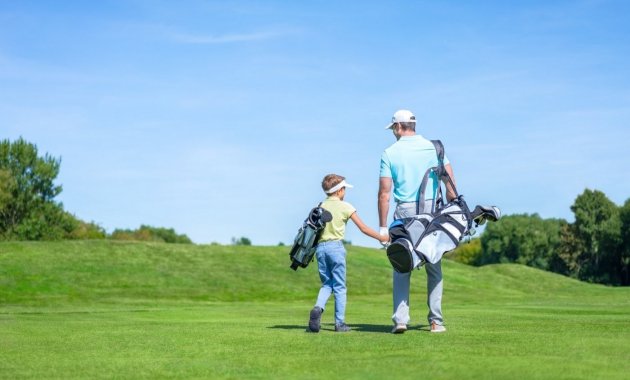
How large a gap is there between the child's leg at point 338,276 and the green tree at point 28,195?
3228 inches

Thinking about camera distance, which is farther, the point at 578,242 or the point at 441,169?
the point at 578,242

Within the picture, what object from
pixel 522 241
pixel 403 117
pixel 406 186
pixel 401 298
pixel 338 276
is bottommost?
pixel 401 298

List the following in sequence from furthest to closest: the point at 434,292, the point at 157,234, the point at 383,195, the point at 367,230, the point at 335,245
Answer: the point at 157,234 → the point at 335,245 → the point at 367,230 → the point at 434,292 → the point at 383,195

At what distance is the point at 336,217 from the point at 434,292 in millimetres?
1720

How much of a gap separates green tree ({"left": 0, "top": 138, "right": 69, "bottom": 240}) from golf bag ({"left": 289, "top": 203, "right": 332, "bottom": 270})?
268ft

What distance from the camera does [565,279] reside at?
58719mm

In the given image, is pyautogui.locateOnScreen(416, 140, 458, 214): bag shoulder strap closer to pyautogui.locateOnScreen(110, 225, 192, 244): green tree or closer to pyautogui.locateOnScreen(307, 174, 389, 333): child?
pyautogui.locateOnScreen(307, 174, 389, 333): child

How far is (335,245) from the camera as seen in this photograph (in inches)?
508

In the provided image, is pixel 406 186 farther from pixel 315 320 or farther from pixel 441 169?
pixel 315 320

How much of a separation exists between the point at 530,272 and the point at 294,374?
2105 inches

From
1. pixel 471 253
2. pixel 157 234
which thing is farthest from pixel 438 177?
pixel 157 234

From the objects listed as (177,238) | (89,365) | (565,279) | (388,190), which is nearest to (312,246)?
(388,190)

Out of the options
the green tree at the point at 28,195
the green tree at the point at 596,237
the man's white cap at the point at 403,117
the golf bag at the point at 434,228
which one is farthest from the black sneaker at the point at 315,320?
the green tree at the point at 596,237

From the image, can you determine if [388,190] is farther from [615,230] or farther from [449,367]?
[615,230]
